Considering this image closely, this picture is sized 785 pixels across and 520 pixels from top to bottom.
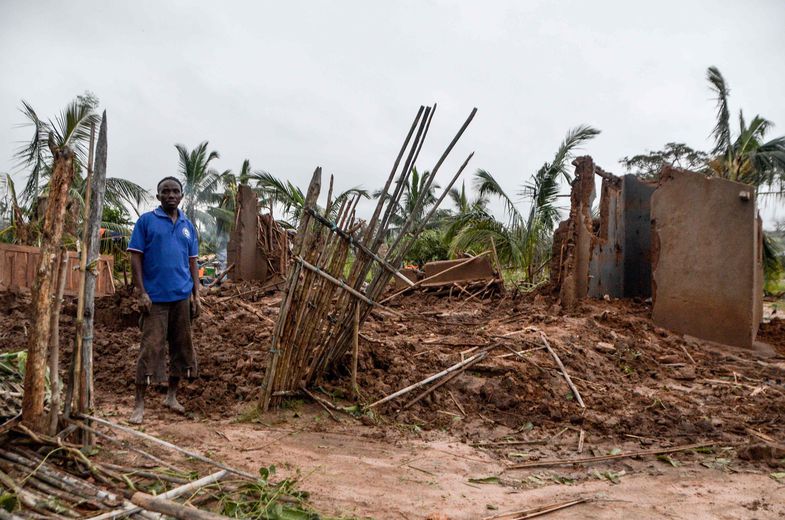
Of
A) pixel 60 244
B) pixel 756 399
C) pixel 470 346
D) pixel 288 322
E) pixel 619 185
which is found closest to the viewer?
pixel 60 244

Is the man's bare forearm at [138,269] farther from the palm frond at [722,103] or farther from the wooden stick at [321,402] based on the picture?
the palm frond at [722,103]

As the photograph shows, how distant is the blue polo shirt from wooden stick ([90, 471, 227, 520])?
159cm

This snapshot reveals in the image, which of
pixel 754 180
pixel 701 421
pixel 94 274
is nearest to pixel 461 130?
pixel 94 274

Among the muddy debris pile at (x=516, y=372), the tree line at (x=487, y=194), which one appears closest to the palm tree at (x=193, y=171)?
the tree line at (x=487, y=194)

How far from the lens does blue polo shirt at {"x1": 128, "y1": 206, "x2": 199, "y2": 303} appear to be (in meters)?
3.75

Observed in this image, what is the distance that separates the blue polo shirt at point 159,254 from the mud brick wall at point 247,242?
6.92 meters

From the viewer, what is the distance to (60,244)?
2592 mm

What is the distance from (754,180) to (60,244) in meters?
17.7

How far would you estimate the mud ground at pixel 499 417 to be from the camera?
290 cm

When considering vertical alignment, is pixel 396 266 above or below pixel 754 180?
below

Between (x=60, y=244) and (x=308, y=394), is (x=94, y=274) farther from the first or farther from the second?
(x=308, y=394)

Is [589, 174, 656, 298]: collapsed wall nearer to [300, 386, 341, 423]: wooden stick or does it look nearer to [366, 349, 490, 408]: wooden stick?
[366, 349, 490, 408]: wooden stick

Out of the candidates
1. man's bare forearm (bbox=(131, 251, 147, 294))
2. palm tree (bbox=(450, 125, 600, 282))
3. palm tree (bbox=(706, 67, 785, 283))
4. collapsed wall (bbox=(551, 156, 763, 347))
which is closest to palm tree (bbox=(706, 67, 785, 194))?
palm tree (bbox=(706, 67, 785, 283))

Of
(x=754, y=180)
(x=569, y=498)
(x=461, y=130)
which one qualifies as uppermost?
(x=754, y=180)
